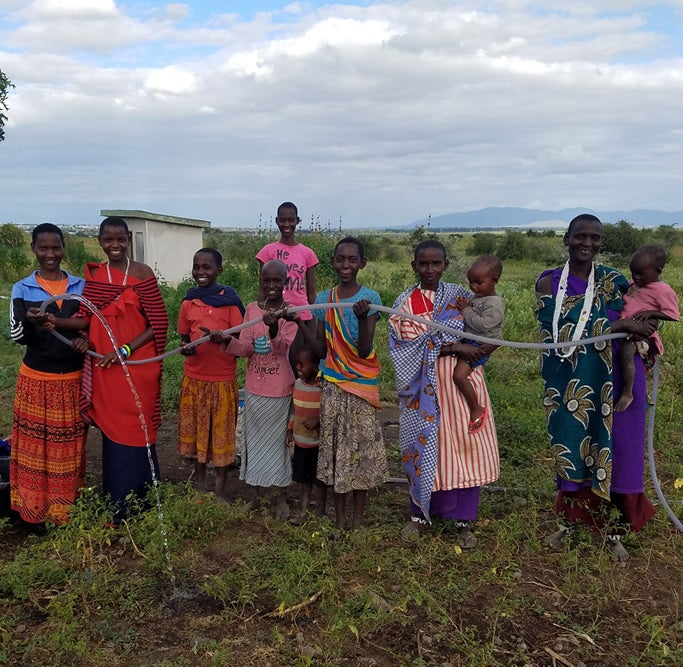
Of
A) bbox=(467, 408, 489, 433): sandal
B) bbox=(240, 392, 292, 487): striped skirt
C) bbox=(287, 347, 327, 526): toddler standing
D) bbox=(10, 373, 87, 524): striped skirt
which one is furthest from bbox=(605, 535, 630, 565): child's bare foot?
bbox=(10, 373, 87, 524): striped skirt

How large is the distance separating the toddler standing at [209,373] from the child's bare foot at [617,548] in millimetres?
2350

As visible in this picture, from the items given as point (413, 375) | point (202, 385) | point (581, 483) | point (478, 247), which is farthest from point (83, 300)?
point (478, 247)

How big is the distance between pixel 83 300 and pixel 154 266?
33.9 feet

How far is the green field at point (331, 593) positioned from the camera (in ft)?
9.08

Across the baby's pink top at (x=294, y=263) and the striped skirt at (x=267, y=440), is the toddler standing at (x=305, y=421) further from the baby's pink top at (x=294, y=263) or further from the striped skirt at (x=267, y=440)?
the baby's pink top at (x=294, y=263)

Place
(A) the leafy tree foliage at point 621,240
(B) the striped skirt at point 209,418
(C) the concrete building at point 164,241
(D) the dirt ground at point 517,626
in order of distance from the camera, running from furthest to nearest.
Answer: (A) the leafy tree foliage at point 621,240 < (C) the concrete building at point 164,241 < (B) the striped skirt at point 209,418 < (D) the dirt ground at point 517,626

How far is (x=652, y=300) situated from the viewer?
338 cm

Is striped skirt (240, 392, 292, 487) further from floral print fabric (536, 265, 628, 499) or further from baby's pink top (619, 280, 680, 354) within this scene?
baby's pink top (619, 280, 680, 354)

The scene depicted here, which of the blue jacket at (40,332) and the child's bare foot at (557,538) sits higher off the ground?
the blue jacket at (40,332)

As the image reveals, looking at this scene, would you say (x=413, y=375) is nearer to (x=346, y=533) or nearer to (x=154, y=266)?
(x=346, y=533)

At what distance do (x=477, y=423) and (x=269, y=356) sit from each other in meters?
1.32

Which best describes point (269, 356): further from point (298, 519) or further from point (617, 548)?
point (617, 548)

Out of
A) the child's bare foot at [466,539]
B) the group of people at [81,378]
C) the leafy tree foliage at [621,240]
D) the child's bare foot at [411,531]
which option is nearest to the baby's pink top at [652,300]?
the child's bare foot at [466,539]

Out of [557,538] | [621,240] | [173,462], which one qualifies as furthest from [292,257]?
[621,240]
